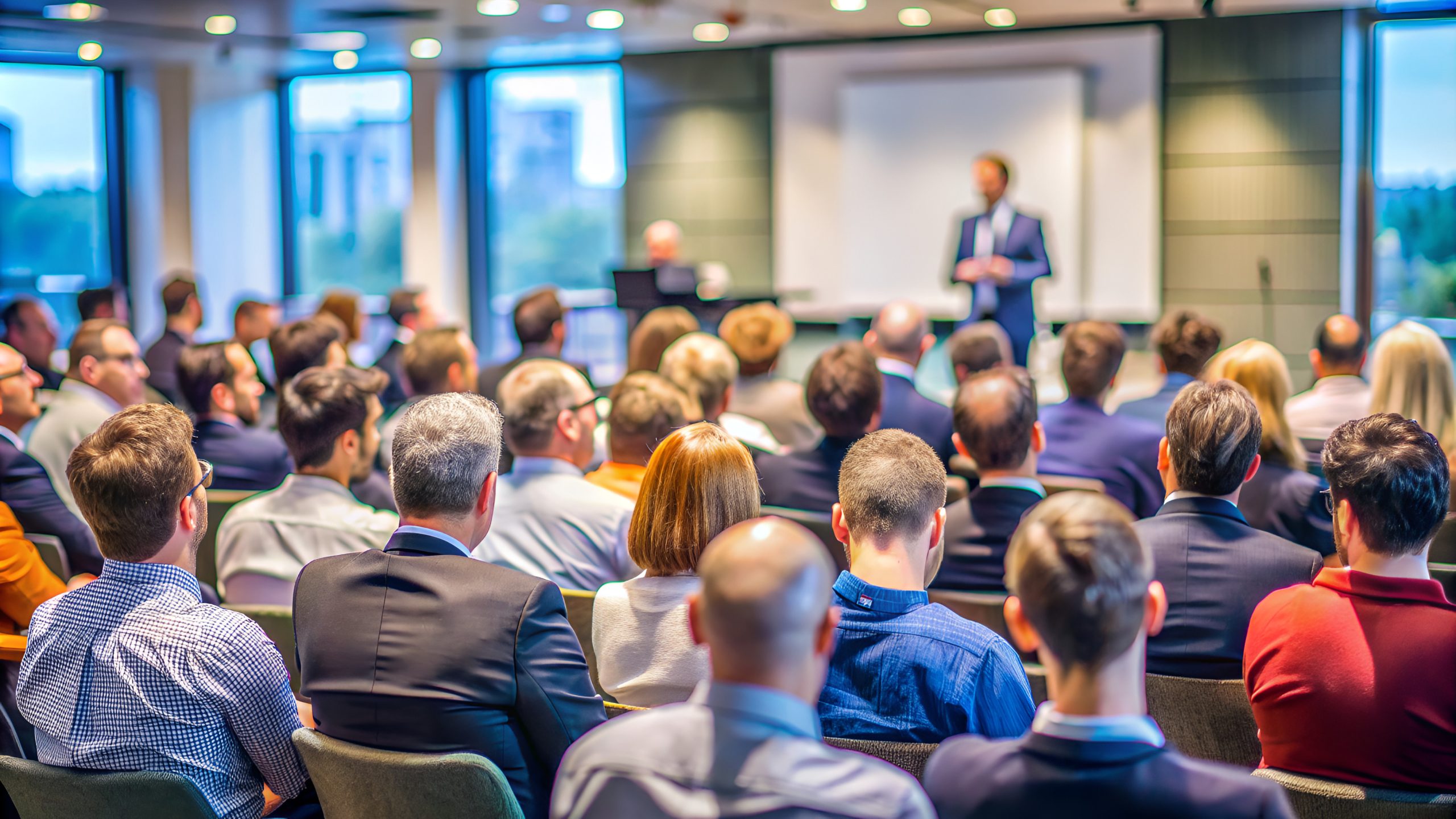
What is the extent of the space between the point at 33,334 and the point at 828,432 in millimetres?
4210

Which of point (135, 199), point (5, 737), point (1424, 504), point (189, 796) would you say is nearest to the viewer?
point (189, 796)

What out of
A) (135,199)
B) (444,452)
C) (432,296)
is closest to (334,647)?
(444,452)

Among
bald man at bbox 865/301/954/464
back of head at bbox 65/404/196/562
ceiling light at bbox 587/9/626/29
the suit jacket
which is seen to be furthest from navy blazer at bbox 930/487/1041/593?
ceiling light at bbox 587/9/626/29

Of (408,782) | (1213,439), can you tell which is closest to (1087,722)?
(408,782)

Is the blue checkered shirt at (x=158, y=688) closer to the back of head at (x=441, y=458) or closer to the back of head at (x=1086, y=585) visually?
the back of head at (x=441, y=458)

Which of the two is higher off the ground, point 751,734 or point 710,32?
point 710,32

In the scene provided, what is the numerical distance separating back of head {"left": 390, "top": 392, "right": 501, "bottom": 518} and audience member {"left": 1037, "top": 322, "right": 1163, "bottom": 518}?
227 centimetres

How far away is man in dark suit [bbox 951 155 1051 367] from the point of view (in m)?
7.35

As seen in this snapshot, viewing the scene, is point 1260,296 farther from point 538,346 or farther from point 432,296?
point 432,296

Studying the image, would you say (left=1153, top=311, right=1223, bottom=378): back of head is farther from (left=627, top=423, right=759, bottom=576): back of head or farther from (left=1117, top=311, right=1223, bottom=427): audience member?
(left=627, top=423, right=759, bottom=576): back of head

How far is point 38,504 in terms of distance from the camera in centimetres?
357

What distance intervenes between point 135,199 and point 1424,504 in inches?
451

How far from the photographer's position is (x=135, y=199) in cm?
1131

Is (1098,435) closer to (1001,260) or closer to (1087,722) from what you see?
(1087,722)
